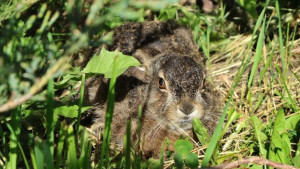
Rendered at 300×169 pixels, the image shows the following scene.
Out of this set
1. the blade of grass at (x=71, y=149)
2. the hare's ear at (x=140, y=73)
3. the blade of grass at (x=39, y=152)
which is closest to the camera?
the blade of grass at (x=39, y=152)

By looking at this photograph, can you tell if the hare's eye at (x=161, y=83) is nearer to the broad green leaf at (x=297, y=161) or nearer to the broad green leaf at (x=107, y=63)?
the broad green leaf at (x=107, y=63)

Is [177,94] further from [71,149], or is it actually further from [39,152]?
[39,152]

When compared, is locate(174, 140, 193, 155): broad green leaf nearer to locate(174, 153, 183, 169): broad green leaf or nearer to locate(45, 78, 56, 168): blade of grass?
locate(174, 153, 183, 169): broad green leaf

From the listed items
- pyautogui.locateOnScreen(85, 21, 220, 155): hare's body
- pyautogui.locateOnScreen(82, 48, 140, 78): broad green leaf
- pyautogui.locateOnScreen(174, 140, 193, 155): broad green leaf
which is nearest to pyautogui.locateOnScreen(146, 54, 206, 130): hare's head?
pyautogui.locateOnScreen(85, 21, 220, 155): hare's body

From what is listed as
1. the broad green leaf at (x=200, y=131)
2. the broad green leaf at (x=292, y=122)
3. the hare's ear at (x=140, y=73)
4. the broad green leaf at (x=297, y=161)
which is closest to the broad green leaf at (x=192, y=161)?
the broad green leaf at (x=200, y=131)

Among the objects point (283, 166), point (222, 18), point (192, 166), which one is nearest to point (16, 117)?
point (192, 166)

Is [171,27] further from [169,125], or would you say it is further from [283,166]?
[283,166]
